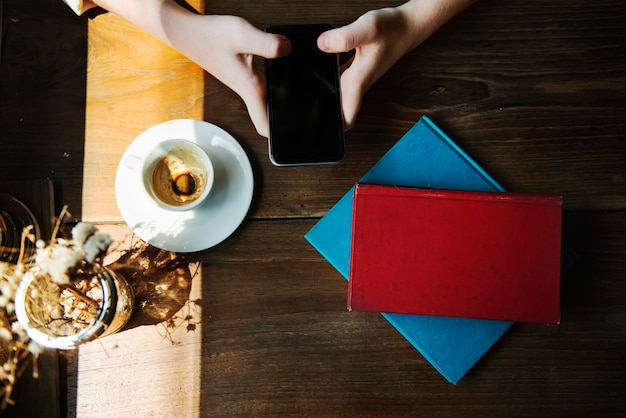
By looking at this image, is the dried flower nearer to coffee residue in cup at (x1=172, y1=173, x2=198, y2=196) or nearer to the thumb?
coffee residue in cup at (x1=172, y1=173, x2=198, y2=196)

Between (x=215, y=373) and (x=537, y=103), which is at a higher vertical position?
(x=537, y=103)

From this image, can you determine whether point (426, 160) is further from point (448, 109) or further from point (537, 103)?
point (537, 103)

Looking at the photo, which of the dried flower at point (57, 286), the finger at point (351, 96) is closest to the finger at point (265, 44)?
the finger at point (351, 96)

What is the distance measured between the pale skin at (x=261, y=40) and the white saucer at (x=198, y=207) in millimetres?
71

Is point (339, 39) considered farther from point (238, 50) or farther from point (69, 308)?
point (69, 308)

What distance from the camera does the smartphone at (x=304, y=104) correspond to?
28.0 inches

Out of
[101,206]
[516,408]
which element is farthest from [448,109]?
[101,206]

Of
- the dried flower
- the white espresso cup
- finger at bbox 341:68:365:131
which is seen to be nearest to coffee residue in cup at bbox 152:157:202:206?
the white espresso cup

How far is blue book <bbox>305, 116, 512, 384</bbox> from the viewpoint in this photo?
0.74 meters

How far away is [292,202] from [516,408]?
465 mm

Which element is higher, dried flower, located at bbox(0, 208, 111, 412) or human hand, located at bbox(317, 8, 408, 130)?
human hand, located at bbox(317, 8, 408, 130)

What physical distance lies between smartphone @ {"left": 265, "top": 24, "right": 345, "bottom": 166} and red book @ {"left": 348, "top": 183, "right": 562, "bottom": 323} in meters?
0.09

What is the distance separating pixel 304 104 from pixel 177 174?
0.22 metres

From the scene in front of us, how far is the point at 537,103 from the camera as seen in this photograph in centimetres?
80
